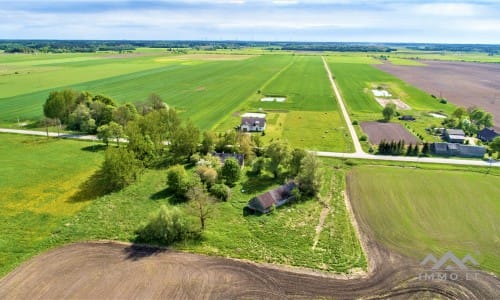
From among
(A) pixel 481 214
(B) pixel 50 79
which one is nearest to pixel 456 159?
(A) pixel 481 214

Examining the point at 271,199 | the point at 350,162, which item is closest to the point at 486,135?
the point at 350,162

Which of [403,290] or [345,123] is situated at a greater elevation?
[345,123]

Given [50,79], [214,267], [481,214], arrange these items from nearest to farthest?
[214,267]
[481,214]
[50,79]

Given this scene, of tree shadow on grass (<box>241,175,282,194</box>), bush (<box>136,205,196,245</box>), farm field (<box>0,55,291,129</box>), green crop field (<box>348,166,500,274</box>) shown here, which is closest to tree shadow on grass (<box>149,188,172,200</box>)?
bush (<box>136,205,196,245</box>)

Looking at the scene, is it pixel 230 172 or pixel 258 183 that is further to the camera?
pixel 258 183

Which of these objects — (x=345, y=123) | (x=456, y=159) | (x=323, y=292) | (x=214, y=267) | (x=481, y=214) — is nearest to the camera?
(x=323, y=292)

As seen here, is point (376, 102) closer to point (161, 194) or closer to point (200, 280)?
point (161, 194)

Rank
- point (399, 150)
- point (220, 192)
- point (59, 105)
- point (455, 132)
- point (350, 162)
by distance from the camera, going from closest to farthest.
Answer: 1. point (220, 192)
2. point (350, 162)
3. point (399, 150)
4. point (455, 132)
5. point (59, 105)

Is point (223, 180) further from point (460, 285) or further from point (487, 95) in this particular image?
point (487, 95)
